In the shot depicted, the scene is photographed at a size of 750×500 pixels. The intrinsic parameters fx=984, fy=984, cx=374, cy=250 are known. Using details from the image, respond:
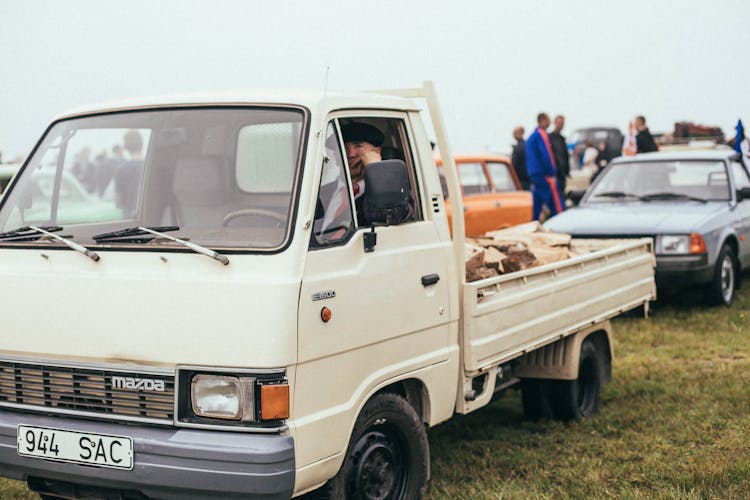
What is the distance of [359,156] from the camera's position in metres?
4.54

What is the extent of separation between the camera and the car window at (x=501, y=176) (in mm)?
13829

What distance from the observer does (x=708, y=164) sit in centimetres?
1123

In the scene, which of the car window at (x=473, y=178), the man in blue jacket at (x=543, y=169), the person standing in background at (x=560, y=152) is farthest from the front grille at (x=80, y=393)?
the person standing in background at (x=560, y=152)

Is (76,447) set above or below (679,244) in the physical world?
below

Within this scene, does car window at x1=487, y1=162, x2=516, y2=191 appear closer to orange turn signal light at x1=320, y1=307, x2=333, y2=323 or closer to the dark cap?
the dark cap

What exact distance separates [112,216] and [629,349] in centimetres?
535

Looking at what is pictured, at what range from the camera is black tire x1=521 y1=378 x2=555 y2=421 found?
258 inches

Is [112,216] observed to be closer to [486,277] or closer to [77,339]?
[77,339]

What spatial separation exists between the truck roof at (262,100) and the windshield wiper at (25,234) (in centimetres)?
64

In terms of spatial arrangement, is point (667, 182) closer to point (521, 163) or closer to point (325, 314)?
point (521, 163)

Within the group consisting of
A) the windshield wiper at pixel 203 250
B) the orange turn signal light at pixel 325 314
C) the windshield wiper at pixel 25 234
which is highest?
the windshield wiper at pixel 25 234

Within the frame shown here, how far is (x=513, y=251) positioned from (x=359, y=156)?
2.00 meters

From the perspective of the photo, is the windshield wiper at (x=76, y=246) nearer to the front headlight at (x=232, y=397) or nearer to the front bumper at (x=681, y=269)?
the front headlight at (x=232, y=397)

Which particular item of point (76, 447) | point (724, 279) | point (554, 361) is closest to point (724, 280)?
point (724, 279)
